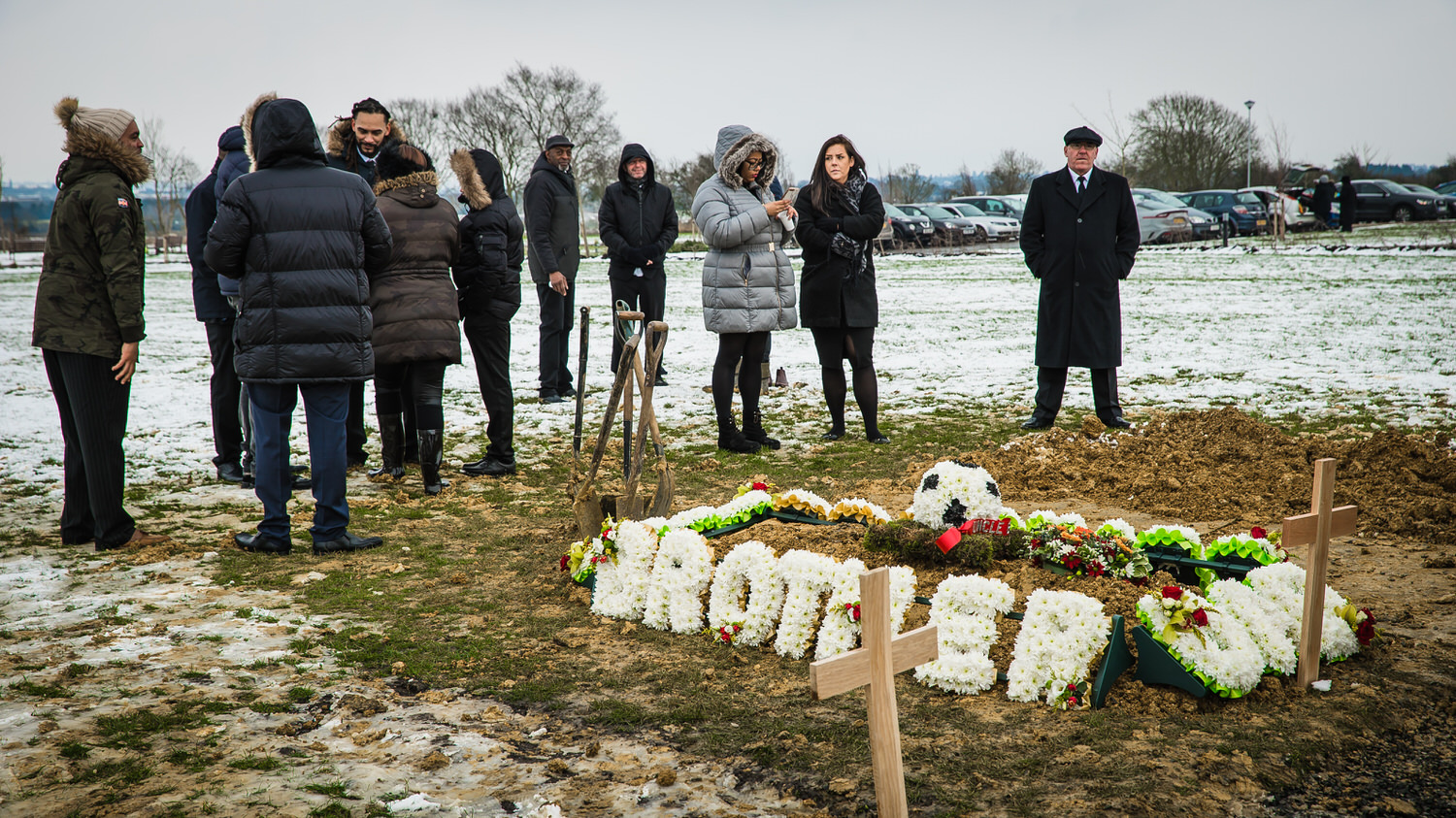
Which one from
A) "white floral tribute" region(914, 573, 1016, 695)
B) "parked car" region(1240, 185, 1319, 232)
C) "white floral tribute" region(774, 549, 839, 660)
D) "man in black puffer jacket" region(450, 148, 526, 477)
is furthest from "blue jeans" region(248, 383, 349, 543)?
"parked car" region(1240, 185, 1319, 232)

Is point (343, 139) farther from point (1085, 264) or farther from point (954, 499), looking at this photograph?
point (1085, 264)

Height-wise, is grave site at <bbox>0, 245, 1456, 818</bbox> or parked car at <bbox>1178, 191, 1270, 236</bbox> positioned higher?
parked car at <bbox>1178, 191, 1270, 236</bbox>

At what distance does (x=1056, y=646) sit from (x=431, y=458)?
3767 mm

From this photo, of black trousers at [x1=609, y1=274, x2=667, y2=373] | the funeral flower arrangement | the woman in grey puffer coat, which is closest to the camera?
the funeral flower arrangement

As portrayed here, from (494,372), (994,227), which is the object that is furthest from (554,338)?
(994,227)

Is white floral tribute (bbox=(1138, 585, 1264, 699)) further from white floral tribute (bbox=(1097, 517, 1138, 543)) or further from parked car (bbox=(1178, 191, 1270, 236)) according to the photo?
parked car (bbox=(1178, 191, 1270, 236))

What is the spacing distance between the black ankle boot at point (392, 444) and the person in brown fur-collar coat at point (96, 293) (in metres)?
1.53

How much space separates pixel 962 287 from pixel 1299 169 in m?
23.4

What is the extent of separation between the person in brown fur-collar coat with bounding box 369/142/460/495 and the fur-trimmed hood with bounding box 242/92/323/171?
0.97 m

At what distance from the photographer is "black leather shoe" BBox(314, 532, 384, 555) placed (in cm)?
470

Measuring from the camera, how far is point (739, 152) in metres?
6.19

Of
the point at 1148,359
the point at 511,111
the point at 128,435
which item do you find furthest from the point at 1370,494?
the point at 511,111

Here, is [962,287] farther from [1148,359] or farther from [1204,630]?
[1204,630]

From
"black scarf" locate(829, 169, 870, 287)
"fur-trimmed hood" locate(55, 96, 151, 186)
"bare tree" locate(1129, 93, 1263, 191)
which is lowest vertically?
"black scarf" locate(829, 169, 870, 287)
